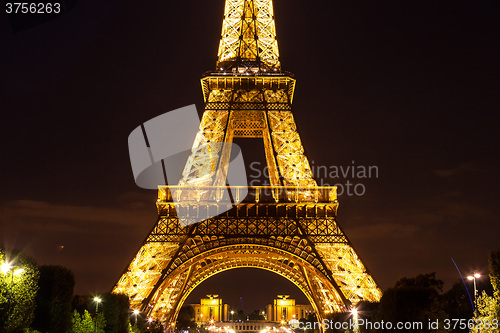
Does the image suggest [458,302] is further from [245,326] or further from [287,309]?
[287,309]

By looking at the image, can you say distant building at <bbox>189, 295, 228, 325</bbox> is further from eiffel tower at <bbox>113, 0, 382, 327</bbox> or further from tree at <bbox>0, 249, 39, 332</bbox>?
tree at <bbox>0, 249, 39, 332</bbox>

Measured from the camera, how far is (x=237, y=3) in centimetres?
4656

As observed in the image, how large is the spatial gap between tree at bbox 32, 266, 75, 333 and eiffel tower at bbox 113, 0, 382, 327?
4786 millimetres

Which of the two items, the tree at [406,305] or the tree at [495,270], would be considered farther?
the tree at [406,305]

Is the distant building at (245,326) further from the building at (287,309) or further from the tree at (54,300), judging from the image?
the tree at (54,300)

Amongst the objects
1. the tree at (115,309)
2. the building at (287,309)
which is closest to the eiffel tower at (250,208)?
the tree at (115,309)

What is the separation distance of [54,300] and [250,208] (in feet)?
47.0

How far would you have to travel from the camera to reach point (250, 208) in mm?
38406

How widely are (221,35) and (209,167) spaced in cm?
1193

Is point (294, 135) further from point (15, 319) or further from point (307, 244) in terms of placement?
point (15, 319)

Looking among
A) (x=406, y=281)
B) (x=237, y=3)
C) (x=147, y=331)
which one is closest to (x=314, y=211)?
(x=406, y=281)

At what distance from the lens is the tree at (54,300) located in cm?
2846

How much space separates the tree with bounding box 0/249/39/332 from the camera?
23.4 meters

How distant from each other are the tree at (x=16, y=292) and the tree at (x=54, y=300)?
310 cm
